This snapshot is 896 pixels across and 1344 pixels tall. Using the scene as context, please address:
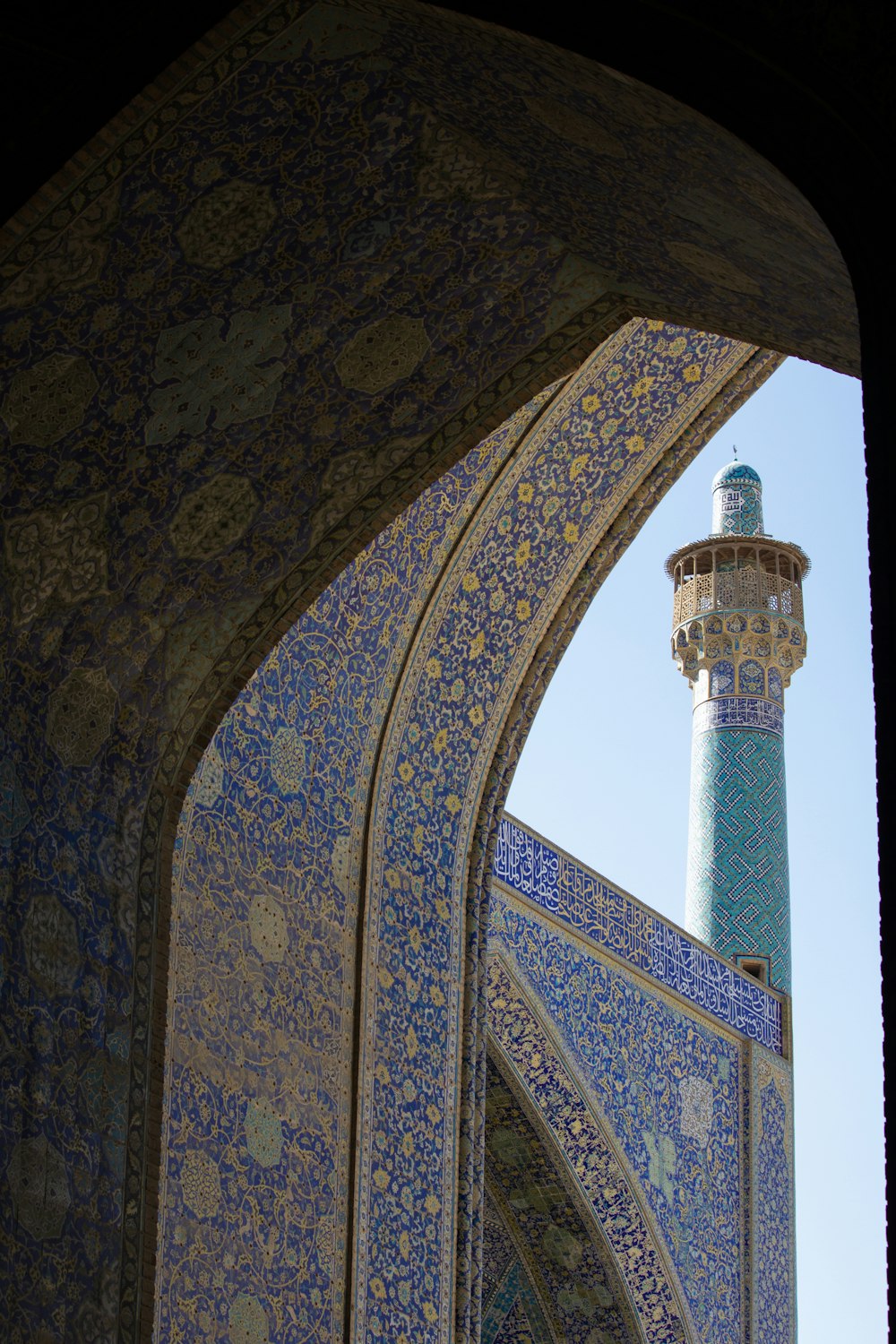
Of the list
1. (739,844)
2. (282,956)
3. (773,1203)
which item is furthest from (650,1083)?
(282,956)

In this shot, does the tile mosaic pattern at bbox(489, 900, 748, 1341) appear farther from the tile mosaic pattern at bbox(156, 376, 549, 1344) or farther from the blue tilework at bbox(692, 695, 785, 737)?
the blue tilework at bbox(692, 695, 785, 737)

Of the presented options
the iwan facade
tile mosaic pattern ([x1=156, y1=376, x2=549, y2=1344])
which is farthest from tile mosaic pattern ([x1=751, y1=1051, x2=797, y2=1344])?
tile mosaic pattern ([x1=156, y1=376, x2=549, y2=1344])

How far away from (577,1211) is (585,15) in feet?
18.0

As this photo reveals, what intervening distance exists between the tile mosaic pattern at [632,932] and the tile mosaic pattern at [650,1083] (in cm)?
10

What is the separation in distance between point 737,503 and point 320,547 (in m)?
7.31

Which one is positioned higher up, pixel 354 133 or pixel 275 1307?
pixel 354 133

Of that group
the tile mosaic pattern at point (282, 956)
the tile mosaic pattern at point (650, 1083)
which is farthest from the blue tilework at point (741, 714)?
the tile mosaic pattern at point (282, 956)

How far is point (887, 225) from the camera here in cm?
243

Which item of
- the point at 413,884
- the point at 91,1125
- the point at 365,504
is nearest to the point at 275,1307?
the point at 91,1125

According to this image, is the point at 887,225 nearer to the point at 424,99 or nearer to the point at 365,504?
the point at 424,99

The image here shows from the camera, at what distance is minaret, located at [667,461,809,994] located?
9.94 meters

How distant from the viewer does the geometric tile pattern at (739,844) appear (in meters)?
9.79

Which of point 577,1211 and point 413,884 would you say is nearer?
point 413,884

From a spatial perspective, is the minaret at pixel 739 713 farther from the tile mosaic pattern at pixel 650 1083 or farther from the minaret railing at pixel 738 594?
the tile mosaic pattern at pixel 650 1083
